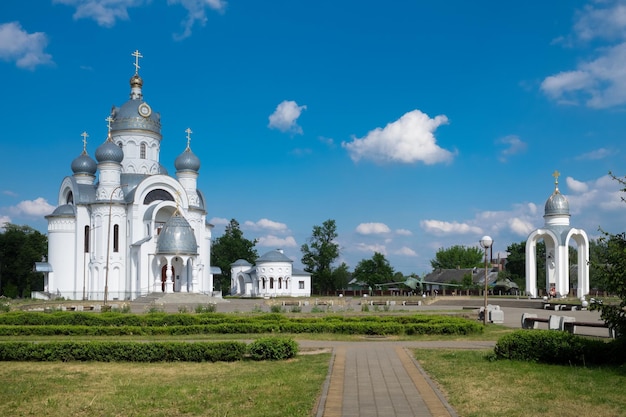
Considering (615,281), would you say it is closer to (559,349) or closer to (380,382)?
(559,349)

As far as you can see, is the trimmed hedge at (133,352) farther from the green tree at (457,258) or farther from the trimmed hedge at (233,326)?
the green tree at (457,258)

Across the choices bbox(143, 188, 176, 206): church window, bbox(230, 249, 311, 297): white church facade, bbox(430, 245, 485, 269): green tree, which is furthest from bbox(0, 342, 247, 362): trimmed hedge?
bbox(430, 245, 485, 269): green tree

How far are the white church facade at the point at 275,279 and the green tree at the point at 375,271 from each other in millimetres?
7648

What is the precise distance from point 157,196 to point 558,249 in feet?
109

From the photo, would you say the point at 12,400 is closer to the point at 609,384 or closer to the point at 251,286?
the point at 609,384

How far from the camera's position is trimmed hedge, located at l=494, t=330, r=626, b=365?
12531 millimetres

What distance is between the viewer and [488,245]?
2195cm

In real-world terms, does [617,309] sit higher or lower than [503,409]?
higher

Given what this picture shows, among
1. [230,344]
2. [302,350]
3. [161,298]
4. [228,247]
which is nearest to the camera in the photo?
[230,344]

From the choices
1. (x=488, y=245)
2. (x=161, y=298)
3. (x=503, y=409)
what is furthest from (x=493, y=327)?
(x=161, y=298)

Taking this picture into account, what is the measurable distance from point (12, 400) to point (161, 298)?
117 feet

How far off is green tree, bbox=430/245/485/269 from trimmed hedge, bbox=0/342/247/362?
88806mm

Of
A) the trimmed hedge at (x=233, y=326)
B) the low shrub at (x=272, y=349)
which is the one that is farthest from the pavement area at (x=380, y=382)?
the trimmed hedge at (x=233, y=326)

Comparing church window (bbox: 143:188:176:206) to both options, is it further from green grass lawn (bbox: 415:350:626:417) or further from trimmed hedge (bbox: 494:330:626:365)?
trimmed hedge (bbox: 494:330:626:365)
